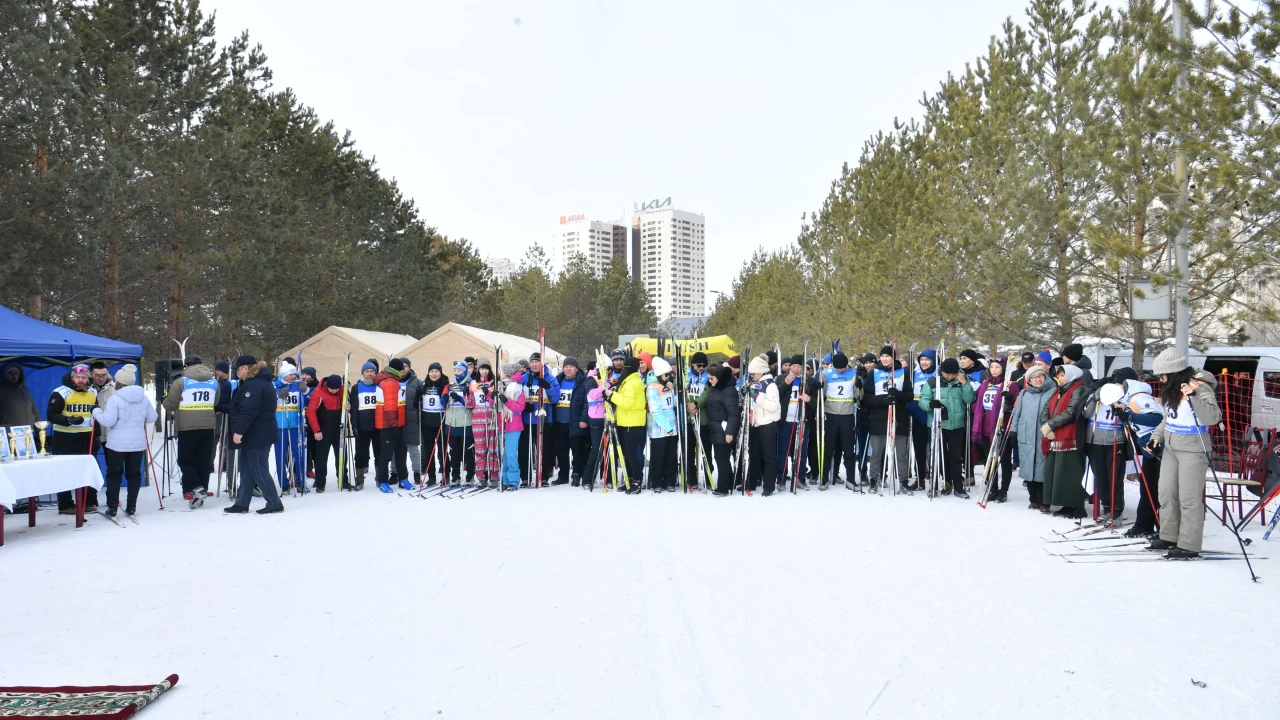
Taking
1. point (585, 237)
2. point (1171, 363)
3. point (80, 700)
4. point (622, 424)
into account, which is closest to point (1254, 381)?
point (1171, 363)

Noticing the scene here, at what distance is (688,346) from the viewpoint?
464 inches

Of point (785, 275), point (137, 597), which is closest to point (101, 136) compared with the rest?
point (137, 597)

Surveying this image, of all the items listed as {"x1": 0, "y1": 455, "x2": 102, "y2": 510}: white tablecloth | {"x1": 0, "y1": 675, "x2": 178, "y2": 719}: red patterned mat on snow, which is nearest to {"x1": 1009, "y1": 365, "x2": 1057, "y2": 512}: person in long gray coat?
{"x1": 0, "y1": 675, "x2": 178, "y2": 719}: red patterned mat on snow

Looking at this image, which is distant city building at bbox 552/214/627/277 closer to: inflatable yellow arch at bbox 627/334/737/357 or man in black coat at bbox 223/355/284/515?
inflatable yellow arch at bbox 627/334/737/357

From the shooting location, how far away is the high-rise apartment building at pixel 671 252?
12575 cm

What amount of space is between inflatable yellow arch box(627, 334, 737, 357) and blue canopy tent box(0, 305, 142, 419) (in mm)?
7287

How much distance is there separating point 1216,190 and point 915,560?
222 inches

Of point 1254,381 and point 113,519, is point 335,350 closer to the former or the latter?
point 113,519

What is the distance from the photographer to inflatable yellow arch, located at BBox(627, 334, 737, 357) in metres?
11.5

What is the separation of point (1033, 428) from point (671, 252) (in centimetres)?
11777

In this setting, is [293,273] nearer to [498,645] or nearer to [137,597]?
[137,597]

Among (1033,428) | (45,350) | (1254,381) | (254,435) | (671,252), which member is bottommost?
(1033,428)

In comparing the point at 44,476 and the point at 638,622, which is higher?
the point at 44,476

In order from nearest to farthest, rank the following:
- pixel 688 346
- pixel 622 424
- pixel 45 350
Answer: pixel 45 350, pixel 622 424, pixel 688 346
